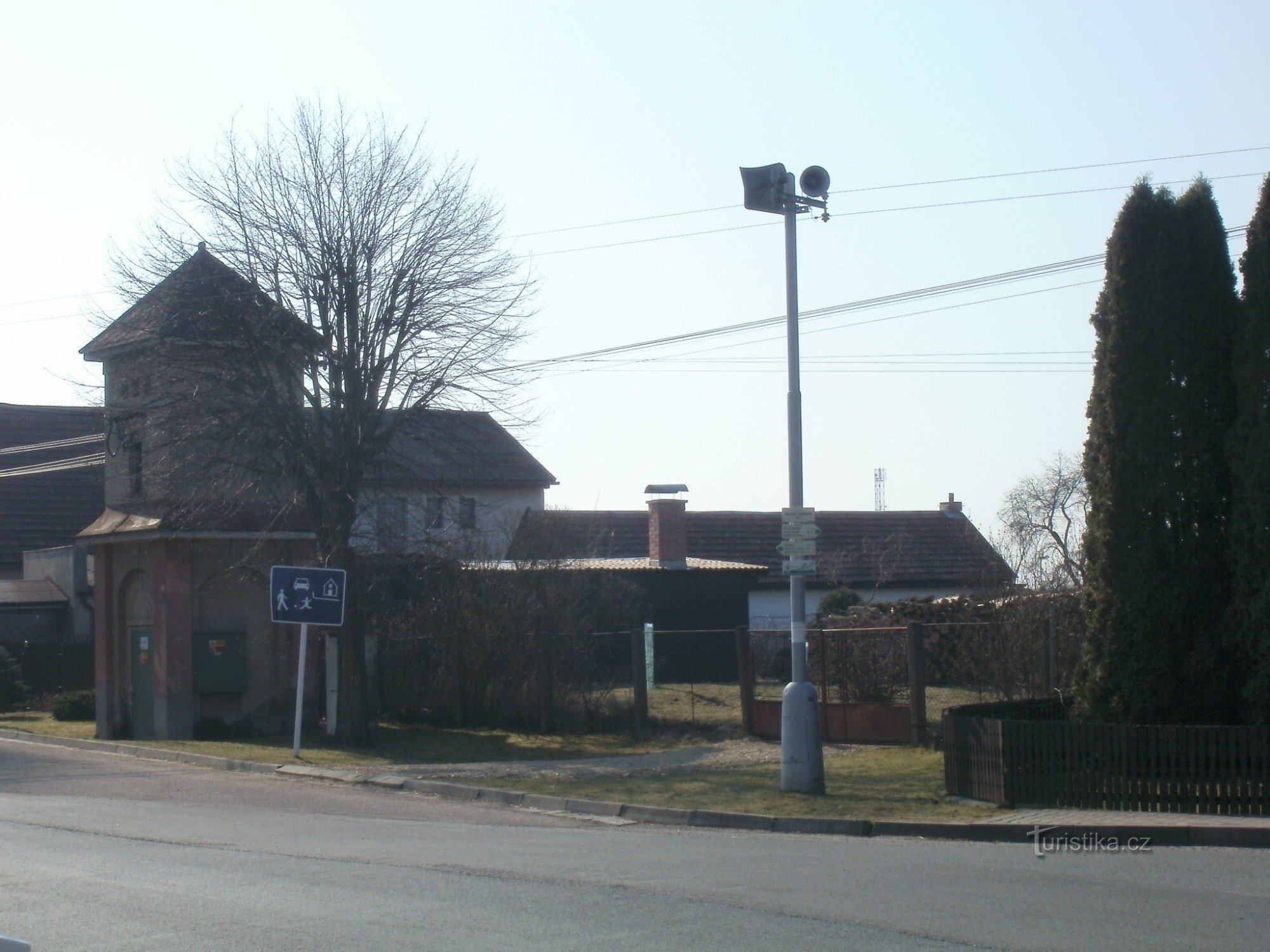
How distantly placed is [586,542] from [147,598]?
17.3 m

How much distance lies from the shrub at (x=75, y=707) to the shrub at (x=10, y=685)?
266 cm

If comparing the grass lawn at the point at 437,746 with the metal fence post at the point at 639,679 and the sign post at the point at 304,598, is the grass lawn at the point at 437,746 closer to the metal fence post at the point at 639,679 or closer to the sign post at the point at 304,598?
the metal fence post at the point at 639,679

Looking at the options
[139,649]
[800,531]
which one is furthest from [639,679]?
[139,649]

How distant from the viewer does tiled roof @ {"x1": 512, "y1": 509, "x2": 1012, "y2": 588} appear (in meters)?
41.6

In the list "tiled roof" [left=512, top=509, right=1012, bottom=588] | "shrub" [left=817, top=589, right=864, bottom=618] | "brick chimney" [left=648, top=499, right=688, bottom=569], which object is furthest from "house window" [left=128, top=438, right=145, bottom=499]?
"shrub" [left=817, top=589, right=864, bottom=618]

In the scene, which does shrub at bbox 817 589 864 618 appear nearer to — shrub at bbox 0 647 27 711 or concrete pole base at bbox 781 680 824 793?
concrete pole base at bbox 781 680 824 793

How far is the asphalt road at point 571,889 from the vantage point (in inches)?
302

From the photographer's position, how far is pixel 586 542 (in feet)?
133

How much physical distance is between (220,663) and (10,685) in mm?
10428

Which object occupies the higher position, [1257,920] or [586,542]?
[586,542]

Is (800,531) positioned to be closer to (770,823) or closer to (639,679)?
(770,823)

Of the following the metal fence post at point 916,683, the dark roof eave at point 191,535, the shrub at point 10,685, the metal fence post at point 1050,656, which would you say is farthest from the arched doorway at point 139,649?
the metal fence post at point 1050,656

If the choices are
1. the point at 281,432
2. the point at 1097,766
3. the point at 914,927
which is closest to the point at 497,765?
the point at 281,432

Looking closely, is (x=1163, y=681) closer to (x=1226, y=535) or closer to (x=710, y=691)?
(x=1226, y=535)
